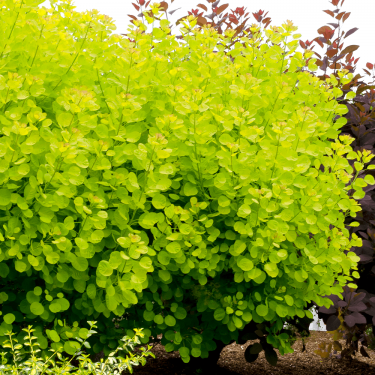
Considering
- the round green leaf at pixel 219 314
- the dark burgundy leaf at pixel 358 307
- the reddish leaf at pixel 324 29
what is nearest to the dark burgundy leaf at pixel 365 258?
the dark burgundy leaf at pixel 358 307

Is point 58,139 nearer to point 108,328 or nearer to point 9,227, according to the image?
point 9,227

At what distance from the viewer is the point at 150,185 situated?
253 centimetres

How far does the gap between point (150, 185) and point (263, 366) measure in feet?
10.8

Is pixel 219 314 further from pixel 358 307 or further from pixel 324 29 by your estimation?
pixel 324 29

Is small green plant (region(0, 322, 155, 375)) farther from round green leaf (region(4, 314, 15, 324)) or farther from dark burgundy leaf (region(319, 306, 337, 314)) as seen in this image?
dark burgundy leaf (region(319, 306, 337, 314))

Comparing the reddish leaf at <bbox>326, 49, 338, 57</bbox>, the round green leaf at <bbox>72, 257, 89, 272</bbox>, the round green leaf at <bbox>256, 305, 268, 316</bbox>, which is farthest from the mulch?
the reddish leaf at <bbox>326, 49, 338, 57</bbox>

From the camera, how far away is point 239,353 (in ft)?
18.6

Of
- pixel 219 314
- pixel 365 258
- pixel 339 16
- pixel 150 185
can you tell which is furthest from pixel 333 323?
pixel 339 16

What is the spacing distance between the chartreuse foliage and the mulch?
4.44 ft

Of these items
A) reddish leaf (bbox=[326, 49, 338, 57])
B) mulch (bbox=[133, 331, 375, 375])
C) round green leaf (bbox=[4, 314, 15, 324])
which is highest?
reddish leaf (bbox=[326, 49, 338, 57])

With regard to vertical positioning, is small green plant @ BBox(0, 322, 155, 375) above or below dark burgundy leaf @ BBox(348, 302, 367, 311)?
below

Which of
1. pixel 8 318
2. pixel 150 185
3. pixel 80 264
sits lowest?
pixel 8 318

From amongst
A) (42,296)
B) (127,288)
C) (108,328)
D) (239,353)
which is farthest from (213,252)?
(239,353)

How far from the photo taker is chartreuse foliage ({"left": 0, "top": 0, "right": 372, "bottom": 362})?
2441 millimetres
